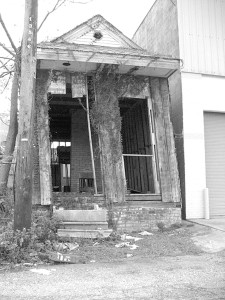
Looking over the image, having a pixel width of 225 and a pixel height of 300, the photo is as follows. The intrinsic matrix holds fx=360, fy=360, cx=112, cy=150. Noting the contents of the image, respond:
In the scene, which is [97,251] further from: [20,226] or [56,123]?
[56,123]

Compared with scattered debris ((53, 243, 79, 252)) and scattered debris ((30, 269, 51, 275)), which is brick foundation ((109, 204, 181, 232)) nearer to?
scattered debris ((53, 243, 79, 252))

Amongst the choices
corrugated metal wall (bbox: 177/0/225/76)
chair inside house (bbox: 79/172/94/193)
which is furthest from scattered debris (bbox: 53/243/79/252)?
corrugated metal wall (bbox: 177/0/225/76)

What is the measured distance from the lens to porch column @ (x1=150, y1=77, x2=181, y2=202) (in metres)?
10.4

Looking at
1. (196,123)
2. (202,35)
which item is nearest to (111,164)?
(196,123)

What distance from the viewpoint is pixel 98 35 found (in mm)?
11891

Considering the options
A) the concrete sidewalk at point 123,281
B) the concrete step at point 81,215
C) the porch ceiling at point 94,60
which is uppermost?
the porch ceiling at point 94,60

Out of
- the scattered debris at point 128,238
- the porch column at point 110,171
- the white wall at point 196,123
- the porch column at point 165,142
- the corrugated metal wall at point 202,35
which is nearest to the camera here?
the scattered debris at point 128,238

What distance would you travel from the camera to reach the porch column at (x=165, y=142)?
34.2 ft

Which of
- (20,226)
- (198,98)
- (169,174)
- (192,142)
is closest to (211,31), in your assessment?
(198,98)

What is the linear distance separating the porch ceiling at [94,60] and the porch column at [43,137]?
0.43 meters

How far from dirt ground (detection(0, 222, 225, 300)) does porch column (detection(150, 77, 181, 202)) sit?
203 centimetres

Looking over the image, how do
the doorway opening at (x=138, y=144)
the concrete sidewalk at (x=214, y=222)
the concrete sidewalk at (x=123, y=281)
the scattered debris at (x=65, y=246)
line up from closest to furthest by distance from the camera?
the concrete sidewalk at (x=123, y=281)
the scattered debris at (x=65, y=246)
the concrete sidewalk at (x=214, y=222)
the doorway opening at (x=138, y=144)

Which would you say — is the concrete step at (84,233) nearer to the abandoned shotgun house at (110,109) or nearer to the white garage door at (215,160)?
the abandoned shotgun house at (110,109)

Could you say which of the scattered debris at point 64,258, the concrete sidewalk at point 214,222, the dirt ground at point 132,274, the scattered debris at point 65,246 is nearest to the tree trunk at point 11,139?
the scattered debris at point 65,246
